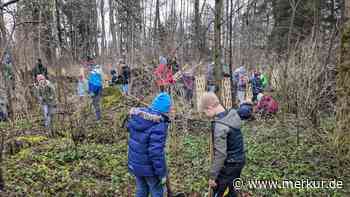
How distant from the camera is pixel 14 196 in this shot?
4922 millimetres

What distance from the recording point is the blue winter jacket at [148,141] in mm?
3748

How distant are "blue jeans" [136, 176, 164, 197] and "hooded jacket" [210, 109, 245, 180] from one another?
2.35 ft

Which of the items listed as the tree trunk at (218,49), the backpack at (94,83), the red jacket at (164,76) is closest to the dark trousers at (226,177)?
the tree trunk at (218,49)

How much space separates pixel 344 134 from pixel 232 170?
3155mm

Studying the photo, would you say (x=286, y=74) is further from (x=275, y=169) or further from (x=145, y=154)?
(x=145, y=154)

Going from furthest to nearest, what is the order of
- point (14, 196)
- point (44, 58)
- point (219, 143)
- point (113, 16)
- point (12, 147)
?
point (113, 16)
point (44, 58)
point (12, 147)
point (14, 196)
point (219, 143)

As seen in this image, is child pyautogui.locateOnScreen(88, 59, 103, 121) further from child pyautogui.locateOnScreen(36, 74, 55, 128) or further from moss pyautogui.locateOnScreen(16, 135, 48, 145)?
moss pyautogui.locateOnScreen(16, 135, 48, 145)

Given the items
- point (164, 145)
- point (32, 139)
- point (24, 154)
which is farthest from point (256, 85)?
point (164, 145)

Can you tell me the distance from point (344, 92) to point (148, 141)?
3.96m

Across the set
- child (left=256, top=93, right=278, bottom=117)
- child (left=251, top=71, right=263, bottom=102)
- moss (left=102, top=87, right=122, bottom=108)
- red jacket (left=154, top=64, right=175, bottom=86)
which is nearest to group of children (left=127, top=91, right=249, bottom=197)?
red jacket (left=154, top=64, right=175, bottom=86)

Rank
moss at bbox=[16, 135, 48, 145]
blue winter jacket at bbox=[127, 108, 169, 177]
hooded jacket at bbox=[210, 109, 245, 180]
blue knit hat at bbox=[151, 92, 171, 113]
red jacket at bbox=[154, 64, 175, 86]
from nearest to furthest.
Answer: hooded jacket at bbox=[210, 109, 245, 180] → blue winter jacket at bbox=[127, 108, 169, 177] → blue knit hat at bbox=[151, 92, 171, 113] → red jacket at bbox=[154, 64, 175, 86] → moss at bbox=[16, 135, 48, 145]

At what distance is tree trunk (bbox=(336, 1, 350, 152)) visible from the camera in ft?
19.4

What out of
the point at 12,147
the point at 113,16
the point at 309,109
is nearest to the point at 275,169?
the point at 309,109

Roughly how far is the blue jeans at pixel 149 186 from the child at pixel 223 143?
0.67 metres
